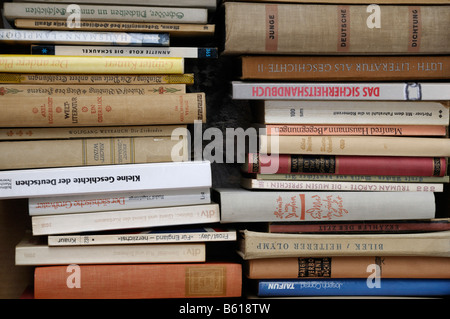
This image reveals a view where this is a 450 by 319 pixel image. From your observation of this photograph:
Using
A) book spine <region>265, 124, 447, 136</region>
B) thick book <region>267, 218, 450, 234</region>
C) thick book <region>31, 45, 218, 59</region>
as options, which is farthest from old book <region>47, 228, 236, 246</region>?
thick book <region>31, 45, 218, 59</region>

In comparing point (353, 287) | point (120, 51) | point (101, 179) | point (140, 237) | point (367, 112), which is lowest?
point (353, 287)

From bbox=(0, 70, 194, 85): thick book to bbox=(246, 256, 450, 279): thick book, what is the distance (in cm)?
40

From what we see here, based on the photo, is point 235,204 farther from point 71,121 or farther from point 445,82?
point 445,82

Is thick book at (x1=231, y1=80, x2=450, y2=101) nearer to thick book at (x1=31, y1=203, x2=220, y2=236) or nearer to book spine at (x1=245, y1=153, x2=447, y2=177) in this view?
book spine at (x1=245, y1=153, x2=447, y2=177)

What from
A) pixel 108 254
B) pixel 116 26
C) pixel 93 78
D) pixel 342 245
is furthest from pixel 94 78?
pixel 342 245

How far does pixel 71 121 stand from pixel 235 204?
355 mm

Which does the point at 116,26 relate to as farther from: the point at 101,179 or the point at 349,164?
the point at 349,164

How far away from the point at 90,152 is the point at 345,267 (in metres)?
0.56

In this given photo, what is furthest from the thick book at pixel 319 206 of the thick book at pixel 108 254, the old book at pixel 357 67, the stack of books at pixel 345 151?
the old book at pixel 357 67

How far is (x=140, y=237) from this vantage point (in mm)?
971

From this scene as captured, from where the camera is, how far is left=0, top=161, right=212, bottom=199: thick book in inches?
37.1

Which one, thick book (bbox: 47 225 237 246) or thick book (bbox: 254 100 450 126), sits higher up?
thick book (bbox: 254 100 450 126)

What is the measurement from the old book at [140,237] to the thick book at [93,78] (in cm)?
30

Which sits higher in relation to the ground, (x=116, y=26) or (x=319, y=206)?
(x=116, y=26)
